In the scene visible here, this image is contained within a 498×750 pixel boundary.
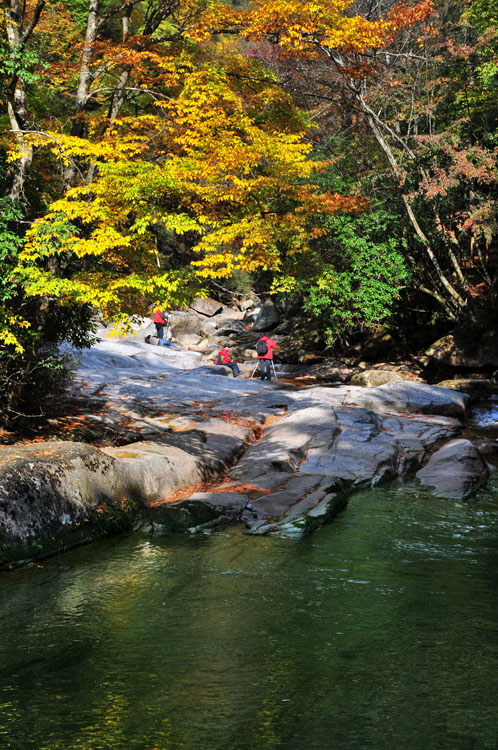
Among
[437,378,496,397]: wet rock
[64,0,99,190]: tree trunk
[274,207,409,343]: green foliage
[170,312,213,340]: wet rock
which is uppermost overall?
[64,0,99,190]: tree trunk

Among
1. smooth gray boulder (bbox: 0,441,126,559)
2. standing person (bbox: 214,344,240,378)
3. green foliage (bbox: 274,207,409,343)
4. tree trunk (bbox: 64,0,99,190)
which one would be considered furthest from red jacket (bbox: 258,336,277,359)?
smooth gray boulder (bbox: 0,441,126,559)

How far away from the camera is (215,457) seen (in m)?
11.5

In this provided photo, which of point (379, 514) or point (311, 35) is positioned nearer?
point (379, 514)

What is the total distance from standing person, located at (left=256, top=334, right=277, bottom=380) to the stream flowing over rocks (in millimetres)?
2409

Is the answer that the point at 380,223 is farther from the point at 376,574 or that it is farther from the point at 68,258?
the point at 376,574

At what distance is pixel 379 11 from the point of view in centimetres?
2555

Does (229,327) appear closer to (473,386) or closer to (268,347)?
(268,347)

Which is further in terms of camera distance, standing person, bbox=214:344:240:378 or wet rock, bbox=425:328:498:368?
standing person, bbox=214:344:240:378

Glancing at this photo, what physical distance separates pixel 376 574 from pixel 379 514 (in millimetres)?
2546

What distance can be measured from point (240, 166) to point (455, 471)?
24.0ft

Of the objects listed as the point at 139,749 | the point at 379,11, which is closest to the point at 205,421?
the point at 139,749

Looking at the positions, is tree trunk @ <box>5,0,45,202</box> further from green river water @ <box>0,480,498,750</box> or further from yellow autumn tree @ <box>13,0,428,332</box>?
green river water @ <box>0,480,498,750</box>

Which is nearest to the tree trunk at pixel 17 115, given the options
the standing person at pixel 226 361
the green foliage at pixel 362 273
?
the standing person at pixel 226 361

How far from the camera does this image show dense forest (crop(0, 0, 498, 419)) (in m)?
11.1
